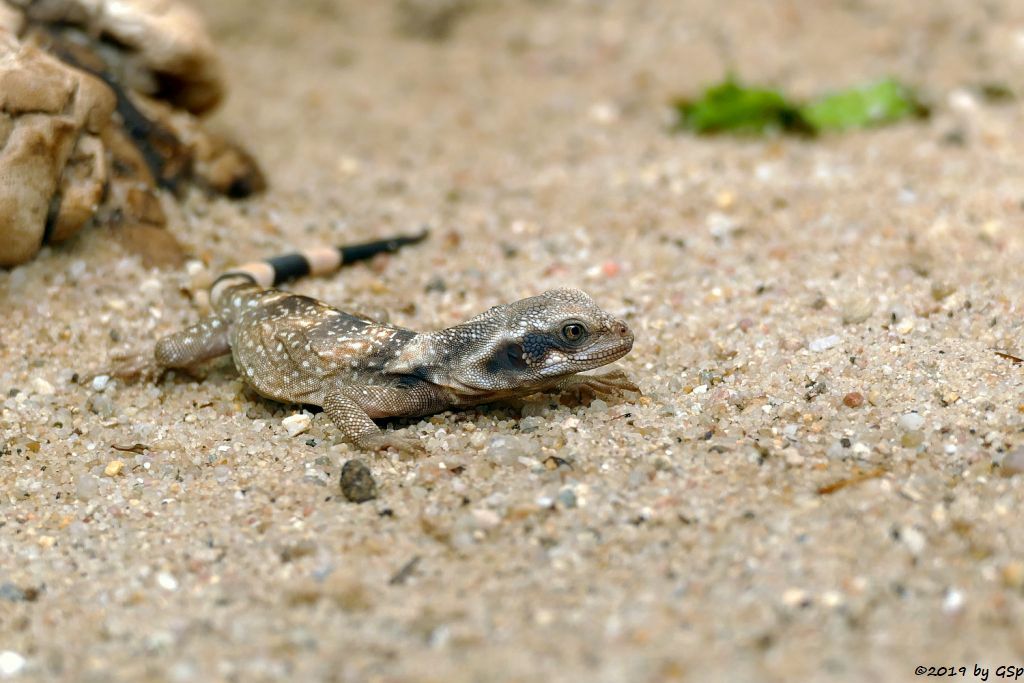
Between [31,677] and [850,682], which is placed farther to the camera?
[31,677]

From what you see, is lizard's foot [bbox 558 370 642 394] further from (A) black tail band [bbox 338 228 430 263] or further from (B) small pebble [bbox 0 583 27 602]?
(B) small pebble [bbox 0 583 27 602]

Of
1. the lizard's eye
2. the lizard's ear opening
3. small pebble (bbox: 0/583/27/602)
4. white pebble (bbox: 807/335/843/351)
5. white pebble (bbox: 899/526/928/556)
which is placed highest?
white pebble (bbox: 899/526/928/556)

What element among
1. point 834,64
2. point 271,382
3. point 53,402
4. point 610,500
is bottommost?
point 53,402

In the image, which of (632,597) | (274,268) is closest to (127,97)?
(274,268)

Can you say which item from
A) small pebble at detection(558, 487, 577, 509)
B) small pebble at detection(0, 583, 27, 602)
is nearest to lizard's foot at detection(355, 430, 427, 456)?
small pebble at detection(558, 487, 577, 509)

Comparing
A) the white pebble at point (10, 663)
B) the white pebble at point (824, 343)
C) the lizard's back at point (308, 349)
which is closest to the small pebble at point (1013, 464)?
the white pebble at point (824, 343)

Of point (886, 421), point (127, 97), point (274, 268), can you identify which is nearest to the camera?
point (886, 421)

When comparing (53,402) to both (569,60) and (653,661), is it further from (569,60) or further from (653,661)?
(569,60)

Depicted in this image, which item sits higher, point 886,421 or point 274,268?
point 886,421
